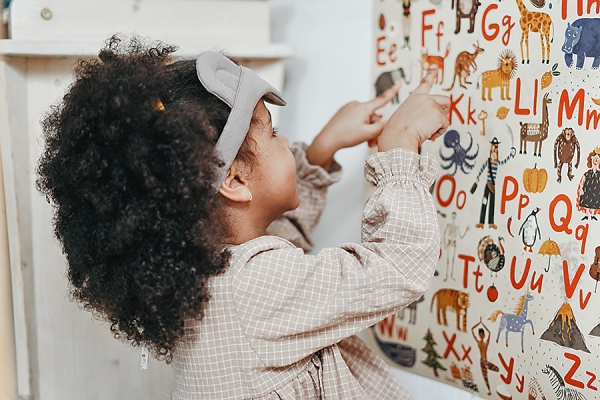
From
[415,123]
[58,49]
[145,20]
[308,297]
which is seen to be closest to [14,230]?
[58,49]

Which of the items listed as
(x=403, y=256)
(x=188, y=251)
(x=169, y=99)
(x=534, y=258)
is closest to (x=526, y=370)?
(x=534, y=258)

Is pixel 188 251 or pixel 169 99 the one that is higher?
pixel 169 99

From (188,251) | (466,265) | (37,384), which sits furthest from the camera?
(37,384)

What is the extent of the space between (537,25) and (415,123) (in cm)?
20

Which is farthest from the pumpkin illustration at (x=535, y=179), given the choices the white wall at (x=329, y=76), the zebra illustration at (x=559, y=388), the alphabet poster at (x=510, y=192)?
the white wall at (x=329, y=76)

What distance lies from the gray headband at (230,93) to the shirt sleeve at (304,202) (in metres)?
0.30

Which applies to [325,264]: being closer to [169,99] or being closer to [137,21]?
[169,99]

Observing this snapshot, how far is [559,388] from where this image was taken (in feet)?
2.60

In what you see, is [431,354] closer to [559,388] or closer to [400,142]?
[559,388]

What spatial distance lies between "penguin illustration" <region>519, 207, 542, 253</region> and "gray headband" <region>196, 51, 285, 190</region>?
390 millimetres

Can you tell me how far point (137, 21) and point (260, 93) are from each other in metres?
0.36

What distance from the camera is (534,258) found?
0.82m

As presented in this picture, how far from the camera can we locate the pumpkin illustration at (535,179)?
0.80 metres

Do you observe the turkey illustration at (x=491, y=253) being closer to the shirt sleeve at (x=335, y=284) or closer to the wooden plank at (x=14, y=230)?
the shirt sleeve at (x=335, y=284)
